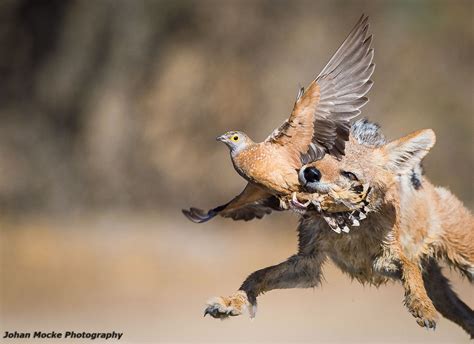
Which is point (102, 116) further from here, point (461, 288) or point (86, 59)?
point (461, 288)

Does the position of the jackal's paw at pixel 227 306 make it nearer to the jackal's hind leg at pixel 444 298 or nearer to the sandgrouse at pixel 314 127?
the sandgrouse at pixel 314 127

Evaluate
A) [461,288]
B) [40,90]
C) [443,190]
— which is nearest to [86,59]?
[40,90]

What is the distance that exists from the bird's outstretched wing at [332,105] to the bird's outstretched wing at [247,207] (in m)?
0.58

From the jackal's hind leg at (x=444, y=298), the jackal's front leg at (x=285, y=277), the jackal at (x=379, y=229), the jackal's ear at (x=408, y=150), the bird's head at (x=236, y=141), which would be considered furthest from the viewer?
the jackal's hind leg at (x=444, y=298)

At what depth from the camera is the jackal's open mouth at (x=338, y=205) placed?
645cm

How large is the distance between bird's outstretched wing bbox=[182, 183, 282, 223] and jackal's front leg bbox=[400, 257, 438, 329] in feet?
3.99

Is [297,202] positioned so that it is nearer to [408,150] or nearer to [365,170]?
[365,170]

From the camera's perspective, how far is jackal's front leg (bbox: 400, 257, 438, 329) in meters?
6.75

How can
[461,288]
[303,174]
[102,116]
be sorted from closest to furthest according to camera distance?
1. [303,174]
2. [461,288]
3. [102,116]

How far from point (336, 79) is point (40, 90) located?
37.4ft

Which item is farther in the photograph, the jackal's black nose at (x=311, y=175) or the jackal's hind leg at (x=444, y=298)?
the jackal's hind leg at (x=444, y=298)

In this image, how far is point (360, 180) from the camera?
6.69 m

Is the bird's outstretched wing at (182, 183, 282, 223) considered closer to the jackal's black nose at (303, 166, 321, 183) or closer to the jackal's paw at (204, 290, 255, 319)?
the jackal's black nose at (303, 166, 321, 183)

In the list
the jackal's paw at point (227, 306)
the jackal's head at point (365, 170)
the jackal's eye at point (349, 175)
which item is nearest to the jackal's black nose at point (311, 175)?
the jackal's head at point (365, 170)
